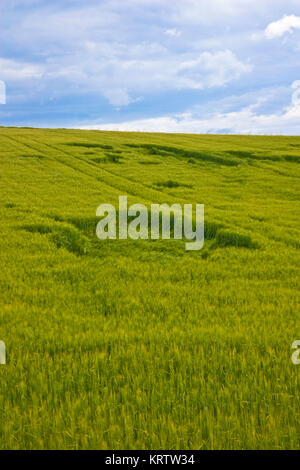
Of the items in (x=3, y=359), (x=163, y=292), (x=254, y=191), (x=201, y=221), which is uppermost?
(x=254, y=191)

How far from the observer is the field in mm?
3482

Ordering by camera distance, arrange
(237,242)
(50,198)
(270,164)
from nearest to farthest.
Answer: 1. (237,242)
2. (50,198)
3. (270,164)

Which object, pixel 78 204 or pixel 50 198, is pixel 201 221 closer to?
pixel 78 204

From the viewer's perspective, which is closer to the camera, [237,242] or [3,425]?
[3,425]

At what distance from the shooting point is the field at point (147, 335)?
3482 millimetres

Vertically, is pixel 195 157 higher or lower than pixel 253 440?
higher

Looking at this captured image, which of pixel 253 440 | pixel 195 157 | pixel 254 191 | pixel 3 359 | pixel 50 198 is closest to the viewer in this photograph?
pixel 253 440

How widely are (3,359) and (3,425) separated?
4.22 ft

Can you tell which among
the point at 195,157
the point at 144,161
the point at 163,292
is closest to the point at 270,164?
the point at 195,157

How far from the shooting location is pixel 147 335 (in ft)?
17.3

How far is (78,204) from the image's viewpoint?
15.6 m

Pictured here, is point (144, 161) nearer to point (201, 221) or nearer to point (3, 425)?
point (201, 221)

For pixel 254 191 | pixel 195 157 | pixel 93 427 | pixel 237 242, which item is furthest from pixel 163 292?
pixel 195 157
